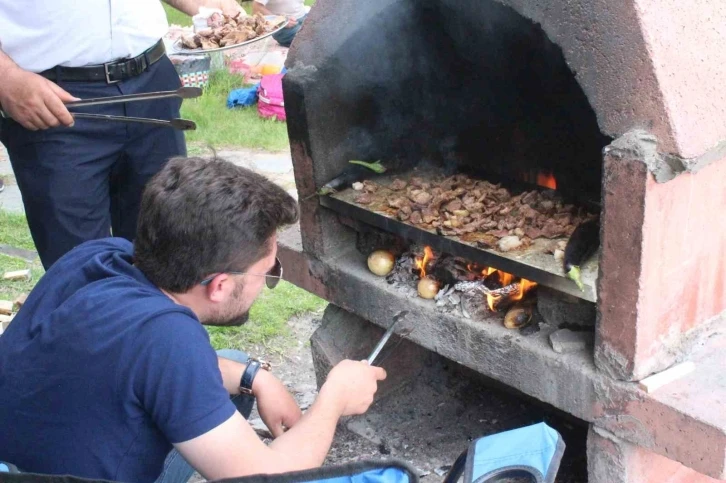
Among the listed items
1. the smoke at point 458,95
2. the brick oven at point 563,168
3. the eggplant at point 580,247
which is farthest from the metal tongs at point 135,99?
the eggplant at point 580,247

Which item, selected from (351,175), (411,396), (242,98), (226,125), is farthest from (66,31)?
(242,98)

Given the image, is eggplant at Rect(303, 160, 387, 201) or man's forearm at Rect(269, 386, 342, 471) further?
eggplant at Rect(303, 160, 387, 201)

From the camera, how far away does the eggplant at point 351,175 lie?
117 inches

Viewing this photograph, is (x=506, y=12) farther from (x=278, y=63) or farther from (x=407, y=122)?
(x=278, y=63)

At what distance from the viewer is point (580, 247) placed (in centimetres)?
241

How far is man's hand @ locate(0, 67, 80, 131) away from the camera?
2.89 m

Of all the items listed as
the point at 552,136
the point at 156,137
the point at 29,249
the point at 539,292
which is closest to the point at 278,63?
the point at 29,249

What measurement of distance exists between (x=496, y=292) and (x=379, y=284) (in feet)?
1.40

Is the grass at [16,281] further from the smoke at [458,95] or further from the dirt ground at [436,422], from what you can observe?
the smoke at [458,95]

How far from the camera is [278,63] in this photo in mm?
7758

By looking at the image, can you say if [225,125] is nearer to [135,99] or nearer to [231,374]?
[135,99]

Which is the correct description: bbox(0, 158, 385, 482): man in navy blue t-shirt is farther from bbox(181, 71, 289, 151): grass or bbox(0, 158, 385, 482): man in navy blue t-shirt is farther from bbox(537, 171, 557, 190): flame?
bbox(181, 71, 289, 151): grass

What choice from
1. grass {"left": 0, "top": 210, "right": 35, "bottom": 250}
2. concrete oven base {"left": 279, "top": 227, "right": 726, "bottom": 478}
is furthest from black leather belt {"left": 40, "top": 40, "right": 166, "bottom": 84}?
grass {"left": 0, "top": 210, "right": 35, "bottom": 250}

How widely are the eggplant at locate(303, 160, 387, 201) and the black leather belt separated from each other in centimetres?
85
